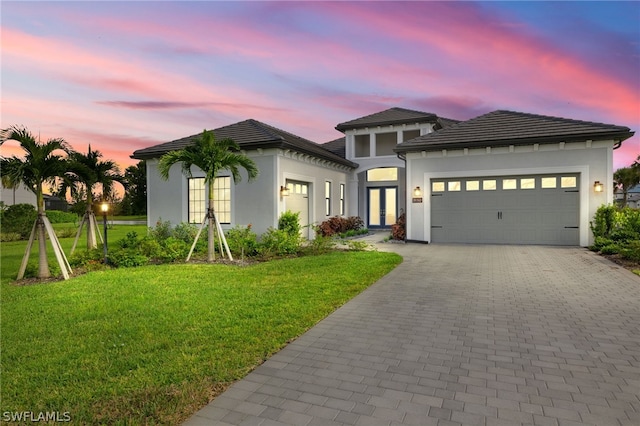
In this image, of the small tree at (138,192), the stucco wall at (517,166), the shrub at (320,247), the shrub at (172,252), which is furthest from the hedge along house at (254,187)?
the small tree at (138,192)

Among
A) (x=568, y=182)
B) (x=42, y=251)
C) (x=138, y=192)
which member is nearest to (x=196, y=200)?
(x=42, y=251)

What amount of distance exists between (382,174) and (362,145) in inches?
84.5

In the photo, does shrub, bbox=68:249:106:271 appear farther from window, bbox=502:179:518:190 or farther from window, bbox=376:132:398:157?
window, bbox=376:132:398:157

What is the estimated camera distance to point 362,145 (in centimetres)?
2145

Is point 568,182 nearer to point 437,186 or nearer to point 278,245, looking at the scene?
point 437,186

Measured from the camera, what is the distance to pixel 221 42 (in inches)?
440

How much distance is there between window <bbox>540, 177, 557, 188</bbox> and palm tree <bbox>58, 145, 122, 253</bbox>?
1444cm

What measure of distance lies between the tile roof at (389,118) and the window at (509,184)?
21.7 feet

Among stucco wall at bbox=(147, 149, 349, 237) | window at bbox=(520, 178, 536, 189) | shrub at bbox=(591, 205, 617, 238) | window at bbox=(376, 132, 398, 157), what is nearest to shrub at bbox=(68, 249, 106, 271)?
stucco wall at bbox=(147, 149, 349, 237)

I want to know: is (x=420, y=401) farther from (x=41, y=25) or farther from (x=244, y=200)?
(x=244, y=200)

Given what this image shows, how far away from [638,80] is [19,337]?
58.9ft

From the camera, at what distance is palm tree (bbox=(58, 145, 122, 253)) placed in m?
9.80

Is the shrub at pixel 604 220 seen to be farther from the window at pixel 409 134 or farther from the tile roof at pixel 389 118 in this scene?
the window at pixel 409 134

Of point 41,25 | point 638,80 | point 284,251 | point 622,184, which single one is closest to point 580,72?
point 638,80
